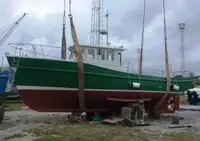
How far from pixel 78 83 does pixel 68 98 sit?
858 mm

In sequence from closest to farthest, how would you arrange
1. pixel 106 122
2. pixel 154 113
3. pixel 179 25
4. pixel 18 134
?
pixel 18 134 < pixel 106 122 < pixel 154 113 < pixel 179 25

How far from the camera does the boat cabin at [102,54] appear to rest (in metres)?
16.4

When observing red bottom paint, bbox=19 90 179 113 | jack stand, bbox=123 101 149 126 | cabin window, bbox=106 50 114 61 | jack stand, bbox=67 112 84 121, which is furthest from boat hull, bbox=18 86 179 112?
cabin window, bbox=106 50 114 61

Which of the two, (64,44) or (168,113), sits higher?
(64,44)

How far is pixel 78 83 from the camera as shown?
45.8 ft

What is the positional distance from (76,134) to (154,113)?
7.60 meters

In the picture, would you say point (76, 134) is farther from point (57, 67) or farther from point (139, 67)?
point (139, 67)

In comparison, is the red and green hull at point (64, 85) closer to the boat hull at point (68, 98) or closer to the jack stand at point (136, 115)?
the boat hull at point (68, 98)

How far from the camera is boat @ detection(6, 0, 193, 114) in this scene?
44.5 ft

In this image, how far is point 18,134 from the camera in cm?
1017

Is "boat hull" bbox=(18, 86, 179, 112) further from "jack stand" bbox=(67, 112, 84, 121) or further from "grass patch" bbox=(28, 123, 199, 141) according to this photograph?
"grass patch" bbox=(28, 123, 199, 141)

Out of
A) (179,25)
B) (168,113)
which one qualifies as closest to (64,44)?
(168,113)

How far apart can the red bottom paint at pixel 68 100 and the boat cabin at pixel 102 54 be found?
92.9 inches

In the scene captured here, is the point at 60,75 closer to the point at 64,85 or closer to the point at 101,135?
the point at 64,85
